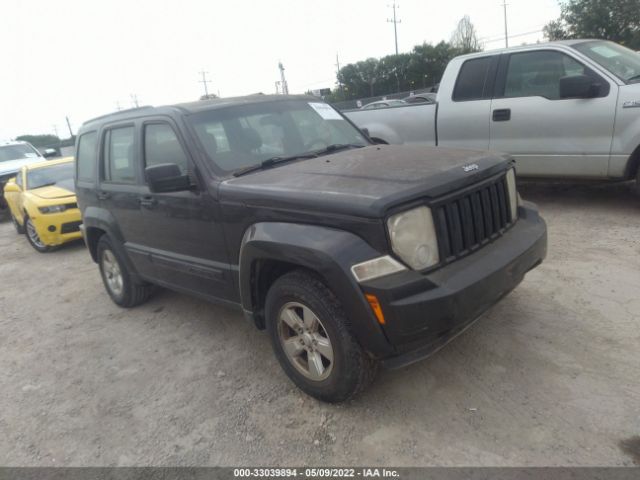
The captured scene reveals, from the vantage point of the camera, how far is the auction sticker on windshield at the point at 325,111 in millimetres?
4113

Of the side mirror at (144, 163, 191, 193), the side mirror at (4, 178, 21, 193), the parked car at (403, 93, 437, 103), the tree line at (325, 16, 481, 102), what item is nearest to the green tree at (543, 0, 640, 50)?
the tree line at (325, 16, 481, 102)

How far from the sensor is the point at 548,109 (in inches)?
216

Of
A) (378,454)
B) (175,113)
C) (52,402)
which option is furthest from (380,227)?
(52,402)

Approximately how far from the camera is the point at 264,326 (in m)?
3.19

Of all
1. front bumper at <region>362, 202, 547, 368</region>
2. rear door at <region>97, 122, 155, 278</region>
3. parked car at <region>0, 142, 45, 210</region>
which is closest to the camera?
front bumper at <region>362, 202, 547, 368</region>

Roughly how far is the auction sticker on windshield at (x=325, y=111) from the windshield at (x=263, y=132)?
1 cm

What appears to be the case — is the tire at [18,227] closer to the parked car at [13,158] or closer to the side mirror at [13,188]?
the side mirror at [13,188]

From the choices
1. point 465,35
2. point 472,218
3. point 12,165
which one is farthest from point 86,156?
point 465,35

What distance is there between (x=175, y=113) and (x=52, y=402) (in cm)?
224

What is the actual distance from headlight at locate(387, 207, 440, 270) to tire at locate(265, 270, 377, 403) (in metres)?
0.46

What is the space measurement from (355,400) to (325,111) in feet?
8.16

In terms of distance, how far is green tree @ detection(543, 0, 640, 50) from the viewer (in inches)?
1198

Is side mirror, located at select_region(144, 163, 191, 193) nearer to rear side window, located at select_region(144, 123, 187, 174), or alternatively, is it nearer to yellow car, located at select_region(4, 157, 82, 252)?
rear side window, located at select_region(144, 123, 187, 174)

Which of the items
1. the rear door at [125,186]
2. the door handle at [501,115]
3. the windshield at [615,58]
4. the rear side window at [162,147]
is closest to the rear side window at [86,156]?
the rear door at [125,186]
